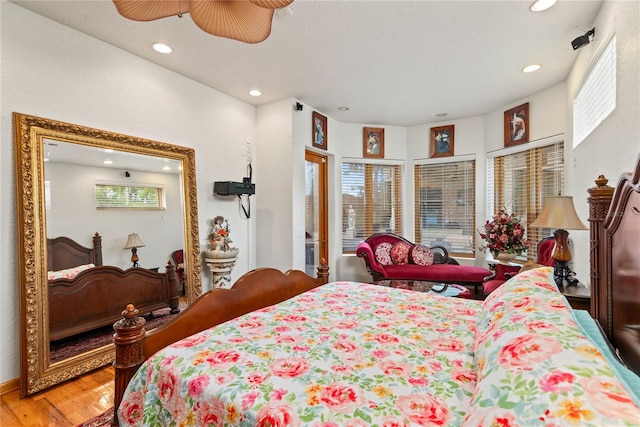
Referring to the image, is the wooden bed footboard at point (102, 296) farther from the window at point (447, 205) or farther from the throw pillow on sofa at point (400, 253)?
the window at point (447, 205)

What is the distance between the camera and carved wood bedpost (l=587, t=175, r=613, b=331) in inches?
56.1

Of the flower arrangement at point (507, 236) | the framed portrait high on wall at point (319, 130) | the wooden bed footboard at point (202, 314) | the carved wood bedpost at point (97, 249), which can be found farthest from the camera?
the framed portrait high on wall at point (319, 130)

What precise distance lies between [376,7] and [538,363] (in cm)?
219

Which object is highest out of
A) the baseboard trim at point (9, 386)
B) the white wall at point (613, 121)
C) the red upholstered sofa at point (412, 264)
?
the white wall at point (613, 121)

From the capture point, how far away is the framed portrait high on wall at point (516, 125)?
3.69m

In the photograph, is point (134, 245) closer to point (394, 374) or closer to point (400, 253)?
point (394, 374)

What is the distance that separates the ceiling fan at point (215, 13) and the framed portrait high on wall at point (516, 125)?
3.60 meters

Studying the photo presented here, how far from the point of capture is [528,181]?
151 inches

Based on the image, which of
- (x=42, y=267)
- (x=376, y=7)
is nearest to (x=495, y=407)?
(x=376, y=7)

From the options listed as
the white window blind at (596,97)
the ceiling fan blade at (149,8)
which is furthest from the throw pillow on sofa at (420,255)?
the ceiling fan blade at (149,8)

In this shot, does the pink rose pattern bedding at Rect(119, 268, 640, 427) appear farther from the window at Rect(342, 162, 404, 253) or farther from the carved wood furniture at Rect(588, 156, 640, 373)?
the window at Rect(342, 162, 404, 253)

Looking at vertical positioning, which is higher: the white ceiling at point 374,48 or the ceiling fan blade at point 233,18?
the white ceiling at point 374,48

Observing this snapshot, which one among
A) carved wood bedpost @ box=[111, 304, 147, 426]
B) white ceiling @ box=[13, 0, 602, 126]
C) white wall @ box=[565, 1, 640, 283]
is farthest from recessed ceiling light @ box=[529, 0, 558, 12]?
carved wood bedpost @ box=[111, 304, 147, 426]

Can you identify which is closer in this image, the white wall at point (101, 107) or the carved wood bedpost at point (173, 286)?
the white wall at point (101, 107)
